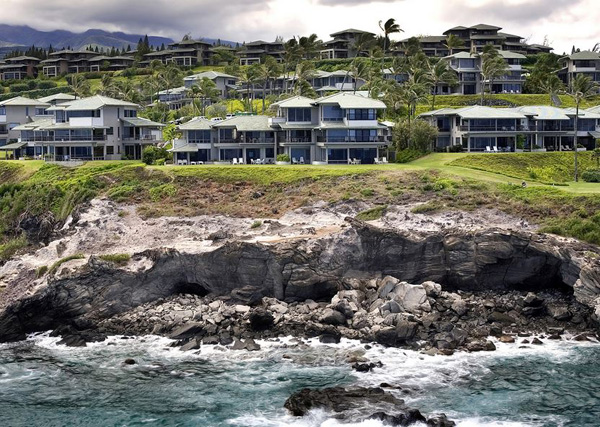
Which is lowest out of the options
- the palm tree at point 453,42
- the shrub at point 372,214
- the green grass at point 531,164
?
the shrub at point 372,214

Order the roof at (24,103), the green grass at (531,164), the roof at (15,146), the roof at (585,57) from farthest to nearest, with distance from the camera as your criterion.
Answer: the roof at (585,57), the roof at (24,103), the roof at (15,146), the green grass at (531,164)

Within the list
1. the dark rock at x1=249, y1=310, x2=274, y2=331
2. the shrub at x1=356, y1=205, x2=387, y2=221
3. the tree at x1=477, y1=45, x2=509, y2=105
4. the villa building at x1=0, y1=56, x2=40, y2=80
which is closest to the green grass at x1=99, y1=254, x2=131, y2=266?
the dark rock at x1=249, y1=310, x2=274, y2=331

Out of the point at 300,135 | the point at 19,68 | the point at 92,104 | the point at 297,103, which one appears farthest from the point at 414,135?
the point at 19,68

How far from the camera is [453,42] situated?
142375 mm

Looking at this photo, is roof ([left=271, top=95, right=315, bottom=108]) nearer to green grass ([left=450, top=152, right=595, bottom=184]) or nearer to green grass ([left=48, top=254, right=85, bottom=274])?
green grass ([left=450, top=152, right=595, bottom=184])

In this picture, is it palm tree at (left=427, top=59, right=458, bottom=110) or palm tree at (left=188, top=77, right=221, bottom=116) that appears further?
palm tree at (left=188, top=77, right=221, bottom=116)

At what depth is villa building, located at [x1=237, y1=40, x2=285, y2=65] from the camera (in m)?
169

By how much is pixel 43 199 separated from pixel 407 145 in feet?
141

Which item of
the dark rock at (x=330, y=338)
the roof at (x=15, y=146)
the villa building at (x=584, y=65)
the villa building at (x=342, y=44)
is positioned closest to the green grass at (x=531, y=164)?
the dark rock at (x=330, y=338)

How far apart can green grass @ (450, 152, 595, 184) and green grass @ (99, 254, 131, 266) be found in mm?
40479

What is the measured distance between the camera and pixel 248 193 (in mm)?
72062

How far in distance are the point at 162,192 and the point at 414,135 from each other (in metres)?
31.9

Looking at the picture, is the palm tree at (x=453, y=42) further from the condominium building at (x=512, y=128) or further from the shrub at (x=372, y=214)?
the shrub at (x=372, y=214)

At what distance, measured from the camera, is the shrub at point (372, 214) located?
61.9 m
